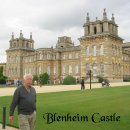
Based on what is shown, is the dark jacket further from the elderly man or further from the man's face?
the man's face

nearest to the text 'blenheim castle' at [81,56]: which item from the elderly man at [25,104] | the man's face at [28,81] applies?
the elderly man at [25,104]

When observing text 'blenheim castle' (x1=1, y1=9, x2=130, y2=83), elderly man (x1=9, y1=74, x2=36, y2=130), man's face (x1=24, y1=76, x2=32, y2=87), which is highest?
text 'blenheim castle' (x1=1, y1=9, x2=130, y2=83)

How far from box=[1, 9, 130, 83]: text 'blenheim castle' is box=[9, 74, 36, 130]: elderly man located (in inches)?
2345

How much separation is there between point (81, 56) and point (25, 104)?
64.7 meters

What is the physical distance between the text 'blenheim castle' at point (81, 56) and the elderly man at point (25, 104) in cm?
5957

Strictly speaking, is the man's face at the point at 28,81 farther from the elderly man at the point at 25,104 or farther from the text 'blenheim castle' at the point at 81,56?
the text 'blenheim castle' at the point at 81,56

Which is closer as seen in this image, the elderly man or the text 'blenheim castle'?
the elderly man

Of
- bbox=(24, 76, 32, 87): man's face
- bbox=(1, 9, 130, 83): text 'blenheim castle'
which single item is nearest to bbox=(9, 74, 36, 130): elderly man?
bbox=(24, 76, 32, 87): man's face

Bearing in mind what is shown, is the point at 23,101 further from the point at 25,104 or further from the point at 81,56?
the point at 81,56

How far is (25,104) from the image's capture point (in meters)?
8.67

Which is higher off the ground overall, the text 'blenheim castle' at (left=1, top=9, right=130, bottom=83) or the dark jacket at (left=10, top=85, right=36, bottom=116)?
the text 'blenheim castle' at (left=1, top=9, right=130, bottom=83)

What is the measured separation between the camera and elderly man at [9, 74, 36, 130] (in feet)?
28.2

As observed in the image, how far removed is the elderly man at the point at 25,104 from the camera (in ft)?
28.2

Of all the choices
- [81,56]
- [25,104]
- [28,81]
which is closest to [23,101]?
[25,104]
